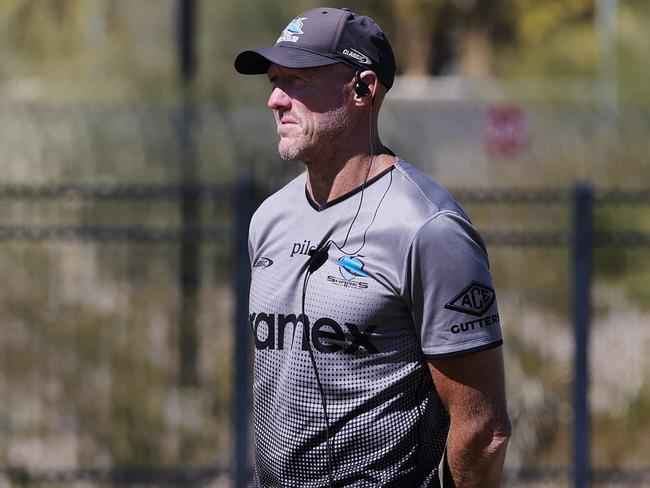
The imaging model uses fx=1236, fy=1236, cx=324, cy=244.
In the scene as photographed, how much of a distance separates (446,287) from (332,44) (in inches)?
26.1

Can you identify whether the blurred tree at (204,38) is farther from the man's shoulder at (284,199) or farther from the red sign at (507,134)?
the man's shoulder at (284,199)

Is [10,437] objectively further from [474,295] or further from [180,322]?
[474,295]

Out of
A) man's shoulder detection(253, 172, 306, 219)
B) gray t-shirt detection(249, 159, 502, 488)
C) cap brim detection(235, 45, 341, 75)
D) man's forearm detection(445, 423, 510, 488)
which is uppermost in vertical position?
cap brim detection(235, 45, 341, 75)

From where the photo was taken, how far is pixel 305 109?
10.00ft

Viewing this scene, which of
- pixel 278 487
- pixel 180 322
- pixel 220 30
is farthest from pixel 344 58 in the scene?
pixel 220 30

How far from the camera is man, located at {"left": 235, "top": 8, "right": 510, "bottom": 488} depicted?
2885 millimetres

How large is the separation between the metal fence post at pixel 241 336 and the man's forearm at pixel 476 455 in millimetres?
3759

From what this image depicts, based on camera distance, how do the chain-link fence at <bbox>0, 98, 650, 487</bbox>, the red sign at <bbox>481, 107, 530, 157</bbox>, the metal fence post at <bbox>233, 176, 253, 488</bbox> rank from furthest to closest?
the red sign at <bbox>481, 107, 530, 157</bbox> → the chain-link fence at <bbox>0, 98, 650, 487</bbox> → the metal fence post at <bbox>233, 176, 253, 488</bbox>

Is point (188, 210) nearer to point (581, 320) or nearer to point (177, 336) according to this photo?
point (177, 336)

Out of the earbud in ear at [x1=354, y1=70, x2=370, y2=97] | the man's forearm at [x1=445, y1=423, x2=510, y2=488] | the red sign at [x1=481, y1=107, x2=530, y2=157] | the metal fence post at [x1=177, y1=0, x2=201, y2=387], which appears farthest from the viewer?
the red sign at [x1=481, y1=107, x2=530, y2=157]

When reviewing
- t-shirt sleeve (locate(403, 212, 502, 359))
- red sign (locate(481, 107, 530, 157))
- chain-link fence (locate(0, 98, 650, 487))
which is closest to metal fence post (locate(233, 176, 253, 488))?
chain-link fence (locate(0, 98, 650, 487))

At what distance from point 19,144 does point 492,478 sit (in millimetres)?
6222

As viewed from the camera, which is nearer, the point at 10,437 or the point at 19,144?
the point at 10,437

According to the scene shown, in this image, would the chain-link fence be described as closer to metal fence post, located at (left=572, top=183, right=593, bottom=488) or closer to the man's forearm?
metal fence post, located at (left=572, top=183, right=593, bottom=488)
